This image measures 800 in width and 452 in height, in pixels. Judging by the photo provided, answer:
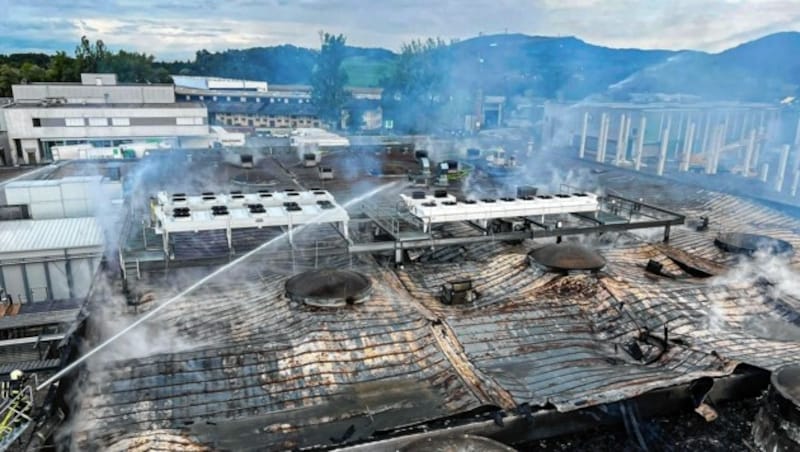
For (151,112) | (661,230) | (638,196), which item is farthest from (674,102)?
(151,112)

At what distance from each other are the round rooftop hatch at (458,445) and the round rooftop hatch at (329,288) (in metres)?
4.80

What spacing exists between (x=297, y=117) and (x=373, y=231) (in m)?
55.4

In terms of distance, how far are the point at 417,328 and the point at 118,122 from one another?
47304mm

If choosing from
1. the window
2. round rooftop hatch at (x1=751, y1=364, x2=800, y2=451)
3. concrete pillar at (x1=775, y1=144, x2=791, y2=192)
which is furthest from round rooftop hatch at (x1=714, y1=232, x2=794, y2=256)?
the window

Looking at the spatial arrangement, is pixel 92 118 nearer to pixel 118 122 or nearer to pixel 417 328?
pixel 118 122

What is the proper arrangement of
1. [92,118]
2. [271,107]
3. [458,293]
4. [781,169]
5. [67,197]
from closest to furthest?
[458,293], [67,197], [781,169], [92,118], [271,107]

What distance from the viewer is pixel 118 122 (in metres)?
48.5

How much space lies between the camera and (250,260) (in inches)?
538

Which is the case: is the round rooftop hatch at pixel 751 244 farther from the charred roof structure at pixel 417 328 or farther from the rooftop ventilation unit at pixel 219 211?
the rooftop ventilation unit at pixel 219 211

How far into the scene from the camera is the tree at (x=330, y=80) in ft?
204

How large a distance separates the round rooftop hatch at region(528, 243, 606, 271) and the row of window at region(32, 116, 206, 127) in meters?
45.0

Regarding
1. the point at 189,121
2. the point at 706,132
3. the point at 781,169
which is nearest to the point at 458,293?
the point at 781,169

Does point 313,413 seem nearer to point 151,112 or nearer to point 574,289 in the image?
point 574,289

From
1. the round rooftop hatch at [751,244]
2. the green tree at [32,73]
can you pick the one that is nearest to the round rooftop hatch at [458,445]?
the round rooftop hatch at [751,244]
